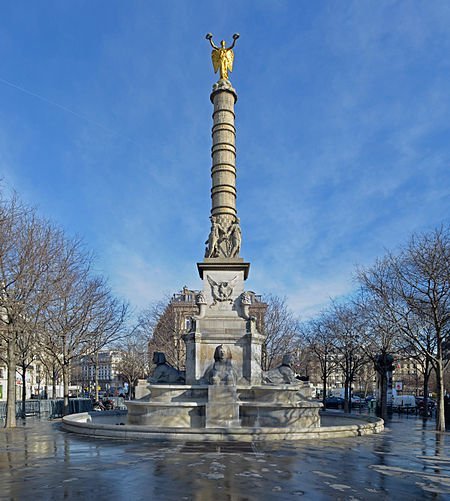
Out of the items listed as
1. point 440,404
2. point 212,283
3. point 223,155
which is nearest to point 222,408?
point 212,283

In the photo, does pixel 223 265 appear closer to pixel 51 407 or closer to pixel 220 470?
pixel 220 470

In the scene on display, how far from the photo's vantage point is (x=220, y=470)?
9266 mm

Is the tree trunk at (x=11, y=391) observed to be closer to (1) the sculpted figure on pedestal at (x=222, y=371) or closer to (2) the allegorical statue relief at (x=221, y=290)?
(2) the allegorical statue relief at (x=221, y=290)

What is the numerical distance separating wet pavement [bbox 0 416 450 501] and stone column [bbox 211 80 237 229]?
11.5 meters

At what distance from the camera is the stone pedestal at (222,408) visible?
48.6ft

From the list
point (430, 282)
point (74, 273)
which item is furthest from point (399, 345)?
point (74, 273)

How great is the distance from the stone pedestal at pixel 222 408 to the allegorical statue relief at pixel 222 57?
1689cm

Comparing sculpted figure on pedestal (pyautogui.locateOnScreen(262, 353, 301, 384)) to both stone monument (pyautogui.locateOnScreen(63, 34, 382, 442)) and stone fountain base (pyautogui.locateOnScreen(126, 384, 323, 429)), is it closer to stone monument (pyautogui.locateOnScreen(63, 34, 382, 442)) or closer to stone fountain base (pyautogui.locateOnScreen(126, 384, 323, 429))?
stone monument (pyautogui.locateOnScreen(63, 34, 382, 442))

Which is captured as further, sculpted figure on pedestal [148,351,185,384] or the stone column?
the stone column

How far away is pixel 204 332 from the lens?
18812mm

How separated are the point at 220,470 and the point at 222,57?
862 inches

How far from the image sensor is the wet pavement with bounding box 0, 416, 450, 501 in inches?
302

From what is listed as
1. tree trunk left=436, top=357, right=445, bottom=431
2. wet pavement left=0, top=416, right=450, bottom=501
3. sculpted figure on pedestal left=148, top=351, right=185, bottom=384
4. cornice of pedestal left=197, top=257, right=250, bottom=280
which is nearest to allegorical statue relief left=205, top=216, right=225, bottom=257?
cornice of pedestal left=197, top=257, right=250, bottom=280

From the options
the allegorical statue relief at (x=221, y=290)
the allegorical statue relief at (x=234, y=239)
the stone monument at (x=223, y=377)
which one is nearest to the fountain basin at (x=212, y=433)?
the stone monument at (x=223, y=377)
